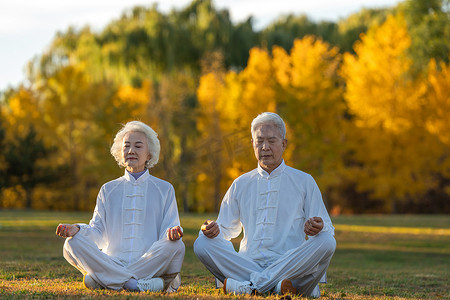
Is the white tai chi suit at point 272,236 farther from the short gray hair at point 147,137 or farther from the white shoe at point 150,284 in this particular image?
the short gray hair at point 147,137

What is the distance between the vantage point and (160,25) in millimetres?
33906

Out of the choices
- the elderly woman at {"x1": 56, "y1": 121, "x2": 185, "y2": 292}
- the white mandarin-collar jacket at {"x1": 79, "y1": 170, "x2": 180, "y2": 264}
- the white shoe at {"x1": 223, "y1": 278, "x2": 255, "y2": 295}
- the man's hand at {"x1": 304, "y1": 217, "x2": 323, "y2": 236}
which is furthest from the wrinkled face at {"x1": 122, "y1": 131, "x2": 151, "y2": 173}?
the man's hand at {"x1": 304, "y1": 217, "x2": 323, "y2": 236}

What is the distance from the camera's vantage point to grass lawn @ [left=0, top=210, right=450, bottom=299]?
6.48 meters

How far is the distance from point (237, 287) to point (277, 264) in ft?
1.37

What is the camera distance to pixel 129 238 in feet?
21.0

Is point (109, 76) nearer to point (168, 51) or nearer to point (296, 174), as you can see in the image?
point (168, 51)

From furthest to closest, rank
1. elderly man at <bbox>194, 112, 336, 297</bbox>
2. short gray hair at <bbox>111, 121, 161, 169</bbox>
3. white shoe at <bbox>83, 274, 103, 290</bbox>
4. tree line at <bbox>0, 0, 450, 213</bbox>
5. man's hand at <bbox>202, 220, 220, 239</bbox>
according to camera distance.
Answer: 1. tree line at <bbox>0, 0, 450, 213</bbox>
2. short gray hair at <bbox>111, 121, 161, 169</bbox>
3. white shoe at <bbox>83, 274, 103, 290</bbox>
4. man's hand at <bbox>202, 220, 220, 239</bbox>
5. elderly man at <bbox>194, 112, 336, 297</bbox>

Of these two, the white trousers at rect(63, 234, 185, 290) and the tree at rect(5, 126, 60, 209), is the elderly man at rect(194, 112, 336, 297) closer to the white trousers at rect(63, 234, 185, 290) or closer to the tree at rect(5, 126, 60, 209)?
the white trousers at rect(63, 234, 185, 290)

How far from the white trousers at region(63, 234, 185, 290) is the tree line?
22055mm

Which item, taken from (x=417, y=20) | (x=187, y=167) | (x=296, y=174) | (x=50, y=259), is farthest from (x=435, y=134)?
(x=296, y=174)

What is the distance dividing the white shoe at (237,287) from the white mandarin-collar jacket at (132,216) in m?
0.80

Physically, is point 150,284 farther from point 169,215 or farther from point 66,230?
point 66,230

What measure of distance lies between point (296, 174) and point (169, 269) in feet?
4.95

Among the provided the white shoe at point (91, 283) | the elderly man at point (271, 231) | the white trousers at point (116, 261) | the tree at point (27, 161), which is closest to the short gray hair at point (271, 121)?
the elderly man at point (271, 231)
